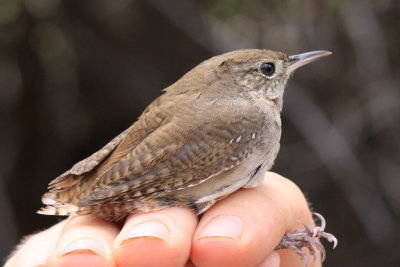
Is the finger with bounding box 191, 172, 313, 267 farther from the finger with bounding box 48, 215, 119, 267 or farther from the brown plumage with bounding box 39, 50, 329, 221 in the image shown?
the finger with bounding box 48, 215, 119, 267

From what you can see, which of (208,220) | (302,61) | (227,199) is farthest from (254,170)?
(302,61)

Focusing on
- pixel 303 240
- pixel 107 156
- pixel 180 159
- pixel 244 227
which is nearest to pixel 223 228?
pixel 244 227

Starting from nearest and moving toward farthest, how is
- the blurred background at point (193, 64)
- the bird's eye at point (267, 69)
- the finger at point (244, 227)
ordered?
the finger at point (244, 227) < the bird's eye at point (267, 69) < the blurred background at point (193, 64)

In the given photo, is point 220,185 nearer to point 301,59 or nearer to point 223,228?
point 223,228

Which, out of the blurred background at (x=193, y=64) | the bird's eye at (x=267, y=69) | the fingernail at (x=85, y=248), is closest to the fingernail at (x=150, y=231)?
the fingernail at (x=85, y=248)

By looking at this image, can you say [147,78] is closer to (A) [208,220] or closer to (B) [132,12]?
(B) [132,12]

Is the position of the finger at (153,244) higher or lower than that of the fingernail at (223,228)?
higher

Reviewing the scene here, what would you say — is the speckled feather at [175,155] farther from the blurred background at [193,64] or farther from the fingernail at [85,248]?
the blurred background at [193,64]
